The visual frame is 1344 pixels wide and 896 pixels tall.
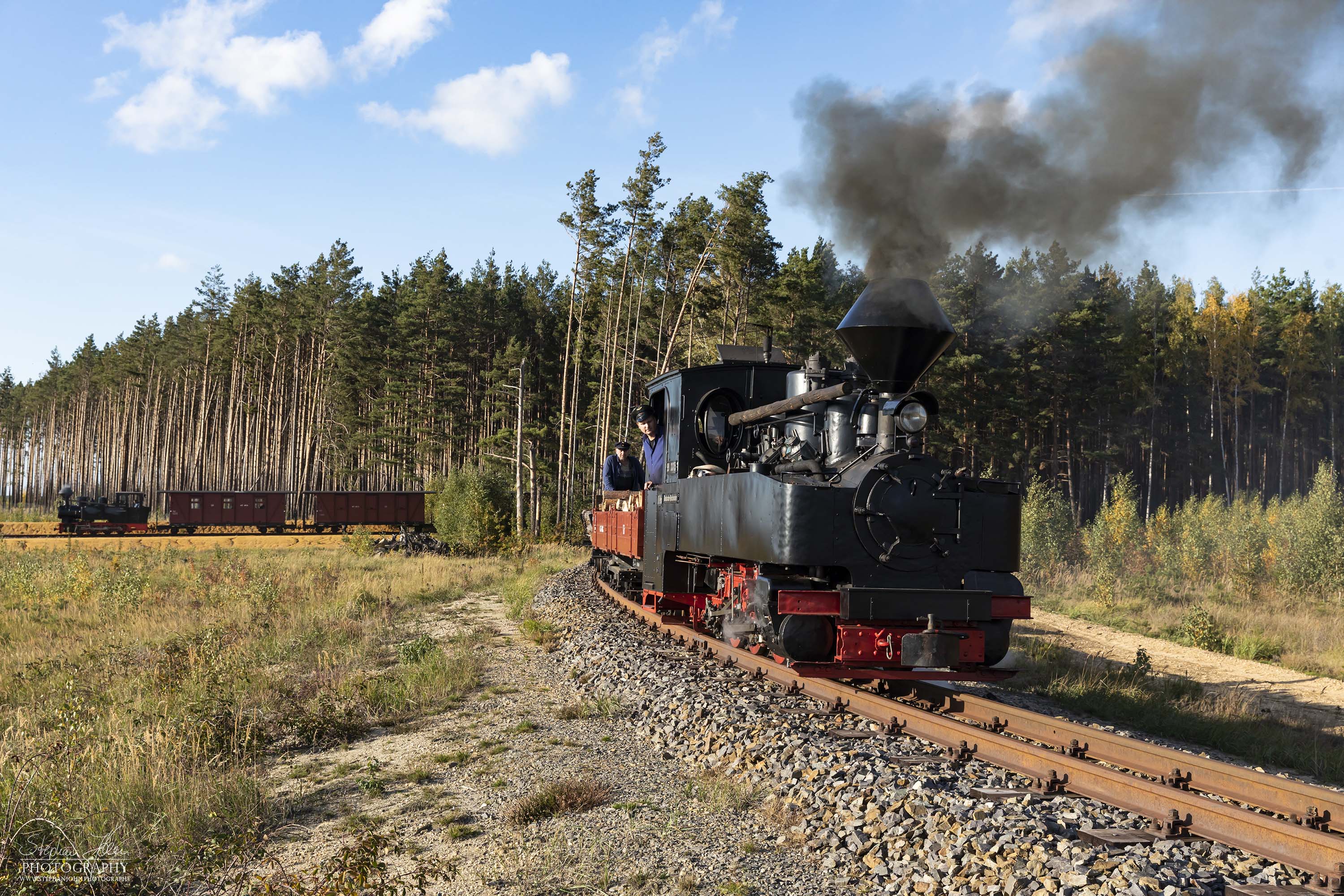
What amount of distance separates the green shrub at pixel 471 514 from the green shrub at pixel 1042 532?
16813 mm

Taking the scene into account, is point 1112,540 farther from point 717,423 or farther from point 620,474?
point 717,423

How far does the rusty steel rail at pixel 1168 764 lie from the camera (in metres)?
4.45

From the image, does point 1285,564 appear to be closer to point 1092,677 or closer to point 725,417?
point 1092,677

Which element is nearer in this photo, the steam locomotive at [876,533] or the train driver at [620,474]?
the steam locomotive at [876,533]

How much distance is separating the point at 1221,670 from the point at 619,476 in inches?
421

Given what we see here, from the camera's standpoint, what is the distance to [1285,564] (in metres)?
21.8

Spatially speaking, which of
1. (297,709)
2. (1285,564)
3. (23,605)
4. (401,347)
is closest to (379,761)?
(297,709)

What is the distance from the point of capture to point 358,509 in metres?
40.0

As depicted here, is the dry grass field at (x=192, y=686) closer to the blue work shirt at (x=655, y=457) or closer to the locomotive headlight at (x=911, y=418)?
the blue work shirt at (x=655, y=457)

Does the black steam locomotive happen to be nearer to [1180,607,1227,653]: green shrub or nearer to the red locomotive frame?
Answer: the red locomotive frame

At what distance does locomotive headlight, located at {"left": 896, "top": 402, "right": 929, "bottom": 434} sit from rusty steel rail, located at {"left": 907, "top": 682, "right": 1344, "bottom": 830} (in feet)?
7.68

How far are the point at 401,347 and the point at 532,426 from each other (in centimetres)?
1432

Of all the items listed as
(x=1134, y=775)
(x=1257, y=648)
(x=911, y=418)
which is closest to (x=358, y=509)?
(x=1257, y=648)

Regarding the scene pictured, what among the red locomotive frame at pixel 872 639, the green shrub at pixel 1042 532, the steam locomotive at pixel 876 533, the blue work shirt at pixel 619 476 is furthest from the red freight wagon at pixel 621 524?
the green shrub at pixel 1042 532
